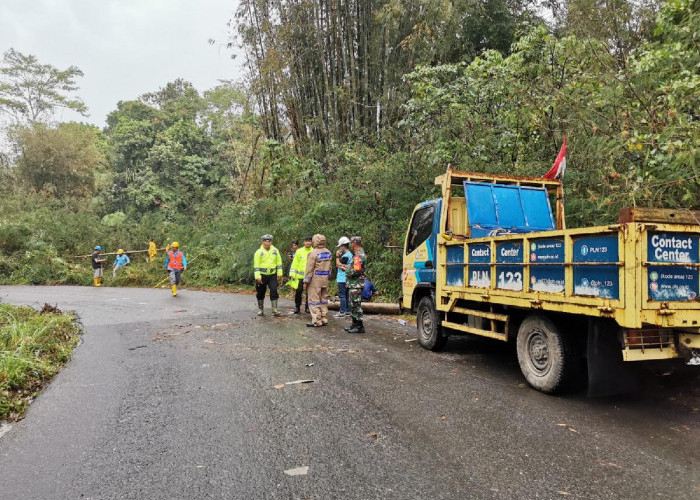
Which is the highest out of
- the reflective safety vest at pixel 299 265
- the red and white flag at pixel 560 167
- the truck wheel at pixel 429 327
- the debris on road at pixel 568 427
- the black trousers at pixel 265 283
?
the red and white flag at pixel 560 167

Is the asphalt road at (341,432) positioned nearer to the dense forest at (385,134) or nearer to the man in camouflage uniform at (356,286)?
the man in camouflage uniform at (356,286)

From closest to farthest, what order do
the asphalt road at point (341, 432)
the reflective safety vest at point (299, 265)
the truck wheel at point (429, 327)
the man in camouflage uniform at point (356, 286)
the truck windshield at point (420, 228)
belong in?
1. the asphalt road at point (341, 432)
2. the truck wheel at point (429, 327)
3. the truck windshield at point (420, 228)
4. the man in camouflage uniform at point (356, 286)
5. the reflective safety vest at point (299, 265)

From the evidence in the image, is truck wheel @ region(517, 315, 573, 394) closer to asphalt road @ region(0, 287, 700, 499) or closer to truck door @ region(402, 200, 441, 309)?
asphalt road @ region(0, 287, 700, 499)

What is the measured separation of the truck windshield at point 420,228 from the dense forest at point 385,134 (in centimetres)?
245

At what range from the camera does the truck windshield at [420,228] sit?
6898 millimetres

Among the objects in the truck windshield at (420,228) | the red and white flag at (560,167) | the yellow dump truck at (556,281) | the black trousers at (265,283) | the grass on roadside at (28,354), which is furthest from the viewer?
the black trousers at (265,283)

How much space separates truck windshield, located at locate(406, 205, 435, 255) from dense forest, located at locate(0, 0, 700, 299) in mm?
2451

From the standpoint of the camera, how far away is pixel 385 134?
14.8 meters

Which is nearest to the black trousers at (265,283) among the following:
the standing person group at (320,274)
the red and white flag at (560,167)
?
the standing person group at (320,274)

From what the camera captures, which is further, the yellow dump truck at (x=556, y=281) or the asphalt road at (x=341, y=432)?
the yellow dump truck at (x=556, y=281)

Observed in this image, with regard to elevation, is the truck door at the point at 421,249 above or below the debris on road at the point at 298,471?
above

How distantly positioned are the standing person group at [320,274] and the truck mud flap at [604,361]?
447cm

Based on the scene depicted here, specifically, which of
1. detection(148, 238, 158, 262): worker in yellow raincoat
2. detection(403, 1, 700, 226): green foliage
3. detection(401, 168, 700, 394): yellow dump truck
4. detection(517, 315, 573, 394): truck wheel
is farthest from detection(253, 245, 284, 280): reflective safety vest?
detection(148, 238, 158, 262): worker in yellow raincoat

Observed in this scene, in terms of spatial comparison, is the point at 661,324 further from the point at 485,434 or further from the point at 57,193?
the point at 57,193
